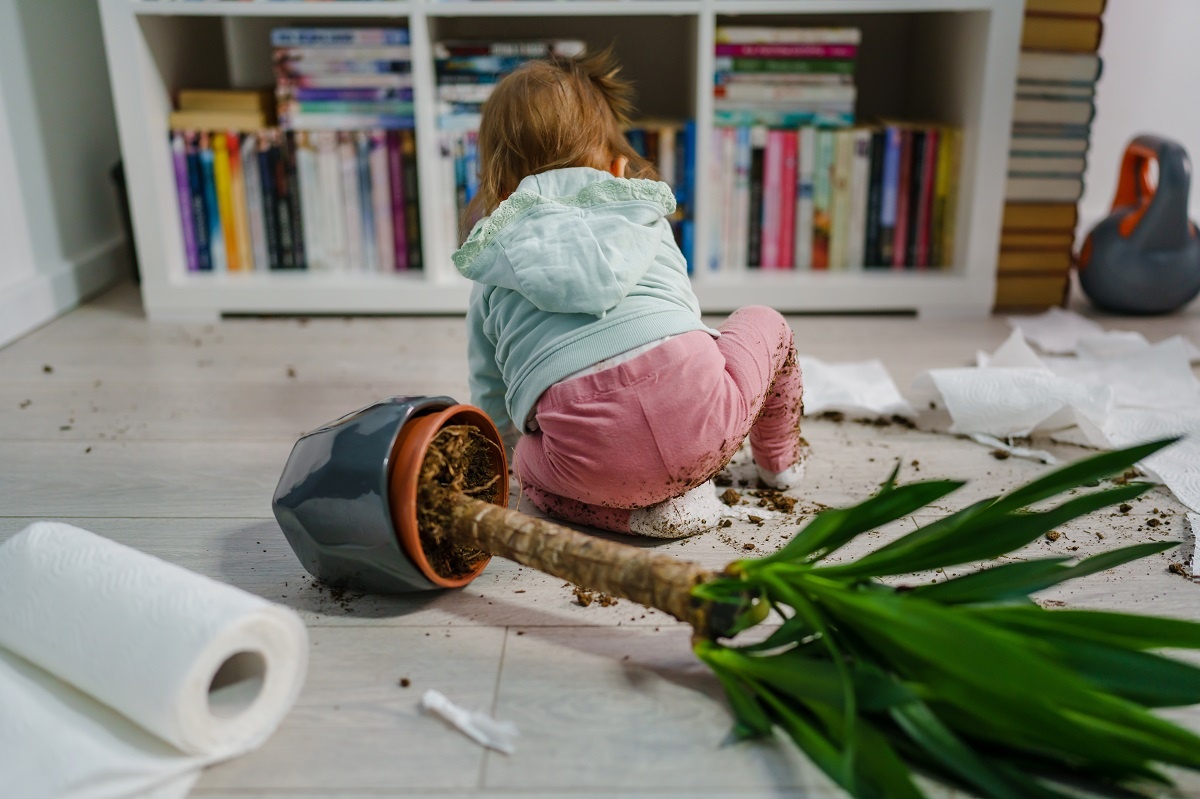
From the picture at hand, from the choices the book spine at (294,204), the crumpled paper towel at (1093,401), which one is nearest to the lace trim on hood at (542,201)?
the crumpled paper towel at (1093,401)

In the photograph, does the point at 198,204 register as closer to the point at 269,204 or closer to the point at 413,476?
the point at 269,204

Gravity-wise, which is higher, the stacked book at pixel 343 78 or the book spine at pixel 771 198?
the stacked book at pixel 343 78

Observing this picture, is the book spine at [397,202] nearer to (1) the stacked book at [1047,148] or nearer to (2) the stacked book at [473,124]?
(2) the stacked book at [473,124]

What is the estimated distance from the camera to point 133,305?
6.87 feet

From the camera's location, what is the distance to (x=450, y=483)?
99cm

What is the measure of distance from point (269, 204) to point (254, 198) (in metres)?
0.03

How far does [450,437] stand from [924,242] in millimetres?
1330

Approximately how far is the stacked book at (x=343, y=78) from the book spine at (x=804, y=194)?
2.39ft

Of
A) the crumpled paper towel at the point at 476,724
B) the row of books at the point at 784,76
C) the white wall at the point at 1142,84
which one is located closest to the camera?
the crumpled paper towel at the point at 476,724

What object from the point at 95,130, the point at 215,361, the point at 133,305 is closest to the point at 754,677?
the point at 215,361

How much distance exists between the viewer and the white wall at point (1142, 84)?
2348 millimetres

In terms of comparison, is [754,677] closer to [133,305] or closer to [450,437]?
[450,437]

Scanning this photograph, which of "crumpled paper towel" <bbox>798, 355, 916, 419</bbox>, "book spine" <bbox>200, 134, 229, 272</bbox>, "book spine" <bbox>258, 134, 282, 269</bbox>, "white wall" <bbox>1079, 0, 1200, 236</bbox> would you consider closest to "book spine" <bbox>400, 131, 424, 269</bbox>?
"book spine" <bbox>258, 134, 282, 269</bbox>

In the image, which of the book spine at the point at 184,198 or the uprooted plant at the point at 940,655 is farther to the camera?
the book spine at the point at 184,198
